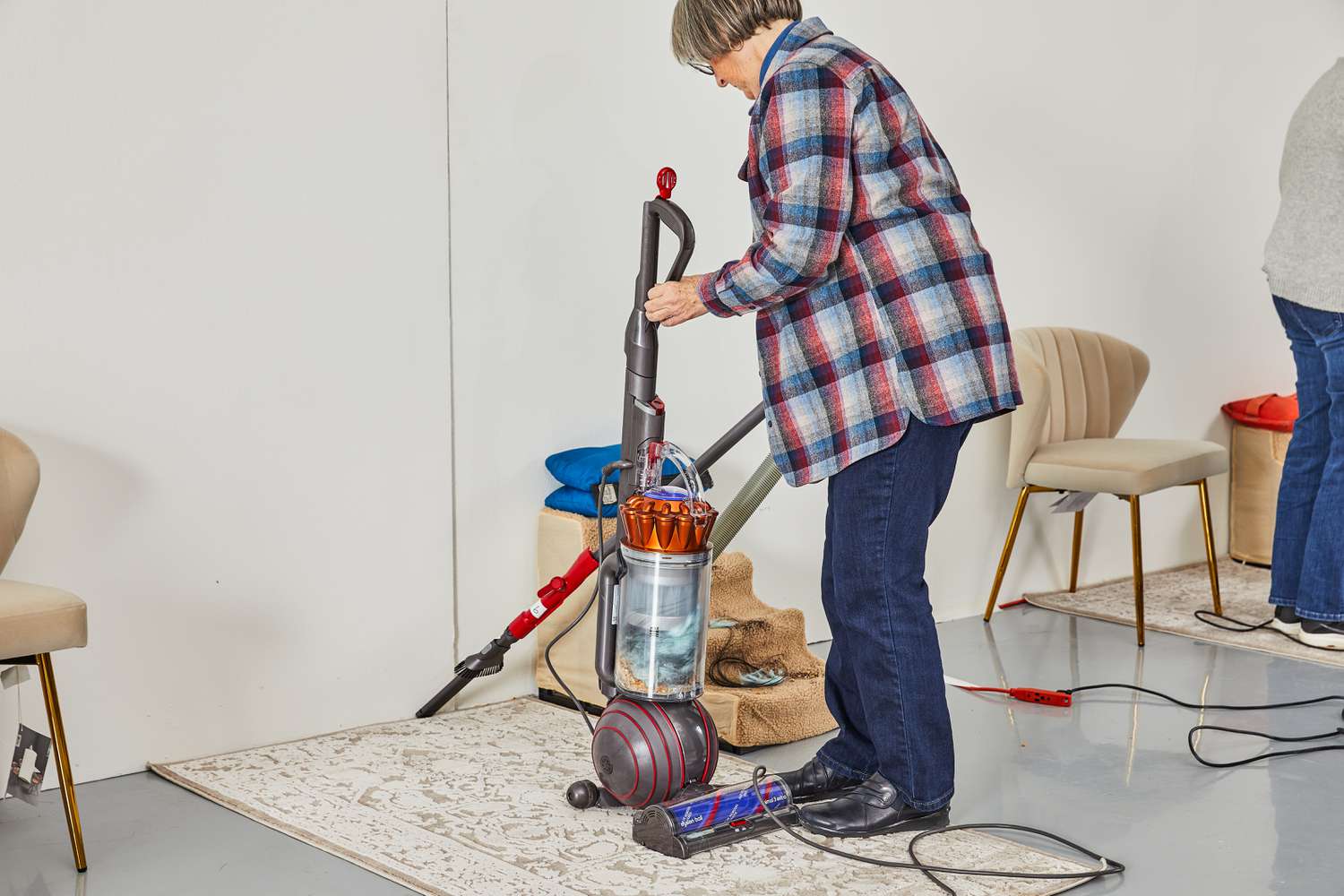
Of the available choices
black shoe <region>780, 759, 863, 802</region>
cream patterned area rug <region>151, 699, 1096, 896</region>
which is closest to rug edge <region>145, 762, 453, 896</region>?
cream patterned area rug <region>151, 699, 1096, 896</region>

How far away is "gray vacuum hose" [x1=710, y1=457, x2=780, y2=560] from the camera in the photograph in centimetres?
282

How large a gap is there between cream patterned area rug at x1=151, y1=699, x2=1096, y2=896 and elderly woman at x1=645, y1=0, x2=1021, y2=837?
0.15 m

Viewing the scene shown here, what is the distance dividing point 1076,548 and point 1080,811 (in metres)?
2.02

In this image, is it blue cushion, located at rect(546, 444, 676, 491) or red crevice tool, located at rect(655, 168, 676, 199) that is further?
blue cushion, located at rect(546, 444, 676, 491)

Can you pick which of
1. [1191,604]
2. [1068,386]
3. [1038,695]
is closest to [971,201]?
[1068,386]

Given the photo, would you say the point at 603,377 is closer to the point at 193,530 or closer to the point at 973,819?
the point at 193,530

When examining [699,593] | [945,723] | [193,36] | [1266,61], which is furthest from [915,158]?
[1266,61]

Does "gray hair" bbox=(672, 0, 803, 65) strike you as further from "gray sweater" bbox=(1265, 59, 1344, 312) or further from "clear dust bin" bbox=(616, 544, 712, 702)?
"gray sweater" bbox=(1265, 59, 1344, 312)

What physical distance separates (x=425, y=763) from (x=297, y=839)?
0.42m

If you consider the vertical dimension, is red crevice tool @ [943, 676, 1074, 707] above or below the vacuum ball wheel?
below

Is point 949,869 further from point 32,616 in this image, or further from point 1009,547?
point 1009,547

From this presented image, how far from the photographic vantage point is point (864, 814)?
93.0 inches

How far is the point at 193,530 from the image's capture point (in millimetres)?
2775

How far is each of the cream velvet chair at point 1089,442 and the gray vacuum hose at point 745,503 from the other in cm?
131
